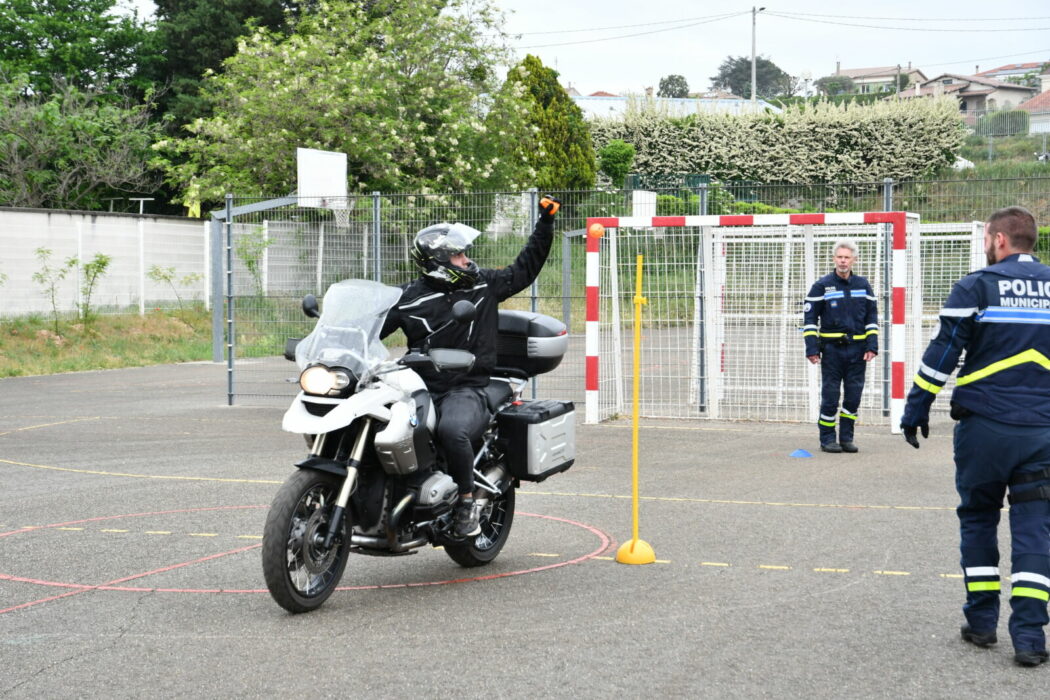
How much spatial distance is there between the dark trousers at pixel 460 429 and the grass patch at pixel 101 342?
16684mm

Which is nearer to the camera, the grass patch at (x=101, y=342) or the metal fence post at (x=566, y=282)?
the metal fence post at (x=566, y=282)

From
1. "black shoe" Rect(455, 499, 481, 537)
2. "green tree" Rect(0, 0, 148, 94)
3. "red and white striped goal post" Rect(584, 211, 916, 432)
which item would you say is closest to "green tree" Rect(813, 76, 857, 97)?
"green tree" Rect(0, 0, 148, 94)

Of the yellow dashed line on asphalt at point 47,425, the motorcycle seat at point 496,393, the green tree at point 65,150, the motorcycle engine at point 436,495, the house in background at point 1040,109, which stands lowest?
the yellow dashed line on asphalt at point 47,425

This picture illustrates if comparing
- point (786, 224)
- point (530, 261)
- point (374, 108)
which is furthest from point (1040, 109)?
point (530, 261)

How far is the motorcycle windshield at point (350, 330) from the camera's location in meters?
5.99

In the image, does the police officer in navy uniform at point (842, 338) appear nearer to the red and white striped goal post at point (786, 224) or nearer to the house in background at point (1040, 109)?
the red and white striped goal post at point (786, 224)

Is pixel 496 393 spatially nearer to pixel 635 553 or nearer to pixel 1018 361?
pixel 635 553

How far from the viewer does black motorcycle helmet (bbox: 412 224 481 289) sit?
6.71m

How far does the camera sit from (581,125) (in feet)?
128

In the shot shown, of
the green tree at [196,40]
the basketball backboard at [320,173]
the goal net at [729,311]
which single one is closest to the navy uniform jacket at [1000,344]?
the goal net at [729,311]

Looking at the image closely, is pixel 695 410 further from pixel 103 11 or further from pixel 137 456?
pixel 103 11

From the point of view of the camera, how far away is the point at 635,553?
7.00m

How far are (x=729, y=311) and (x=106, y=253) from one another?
673 inches

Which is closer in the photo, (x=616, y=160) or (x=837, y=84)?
(x=616, y=160)
